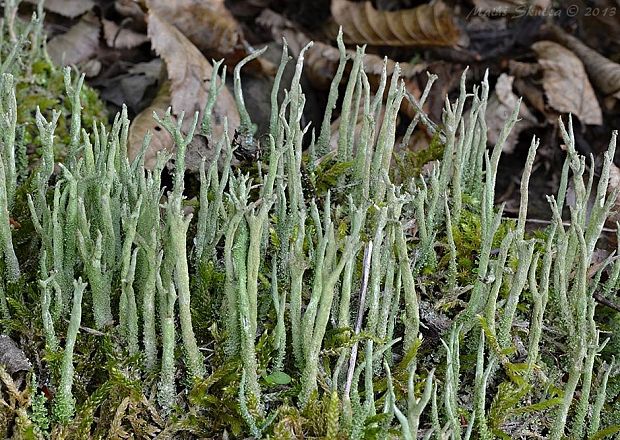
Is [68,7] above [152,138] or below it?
above

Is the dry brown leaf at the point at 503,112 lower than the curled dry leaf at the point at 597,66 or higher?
lower

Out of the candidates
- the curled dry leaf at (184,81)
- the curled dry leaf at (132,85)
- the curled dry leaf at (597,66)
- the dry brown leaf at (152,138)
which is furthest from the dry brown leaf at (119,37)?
the curled dry leaf at (597,66)

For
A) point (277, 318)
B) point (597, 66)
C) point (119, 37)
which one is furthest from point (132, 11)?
point (277, 318)

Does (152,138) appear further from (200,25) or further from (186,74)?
(200,25)

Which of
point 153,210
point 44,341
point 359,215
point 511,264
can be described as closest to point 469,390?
point 511,264

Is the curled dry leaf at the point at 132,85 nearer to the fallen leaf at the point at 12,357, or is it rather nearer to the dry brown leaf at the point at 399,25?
the dry brown leaf at the point at 399,25

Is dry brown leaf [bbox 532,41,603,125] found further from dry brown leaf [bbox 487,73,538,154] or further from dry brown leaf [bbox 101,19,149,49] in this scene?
dry brown leaf [bbox 101,19,149,49]

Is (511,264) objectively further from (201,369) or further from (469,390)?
(201,369)
